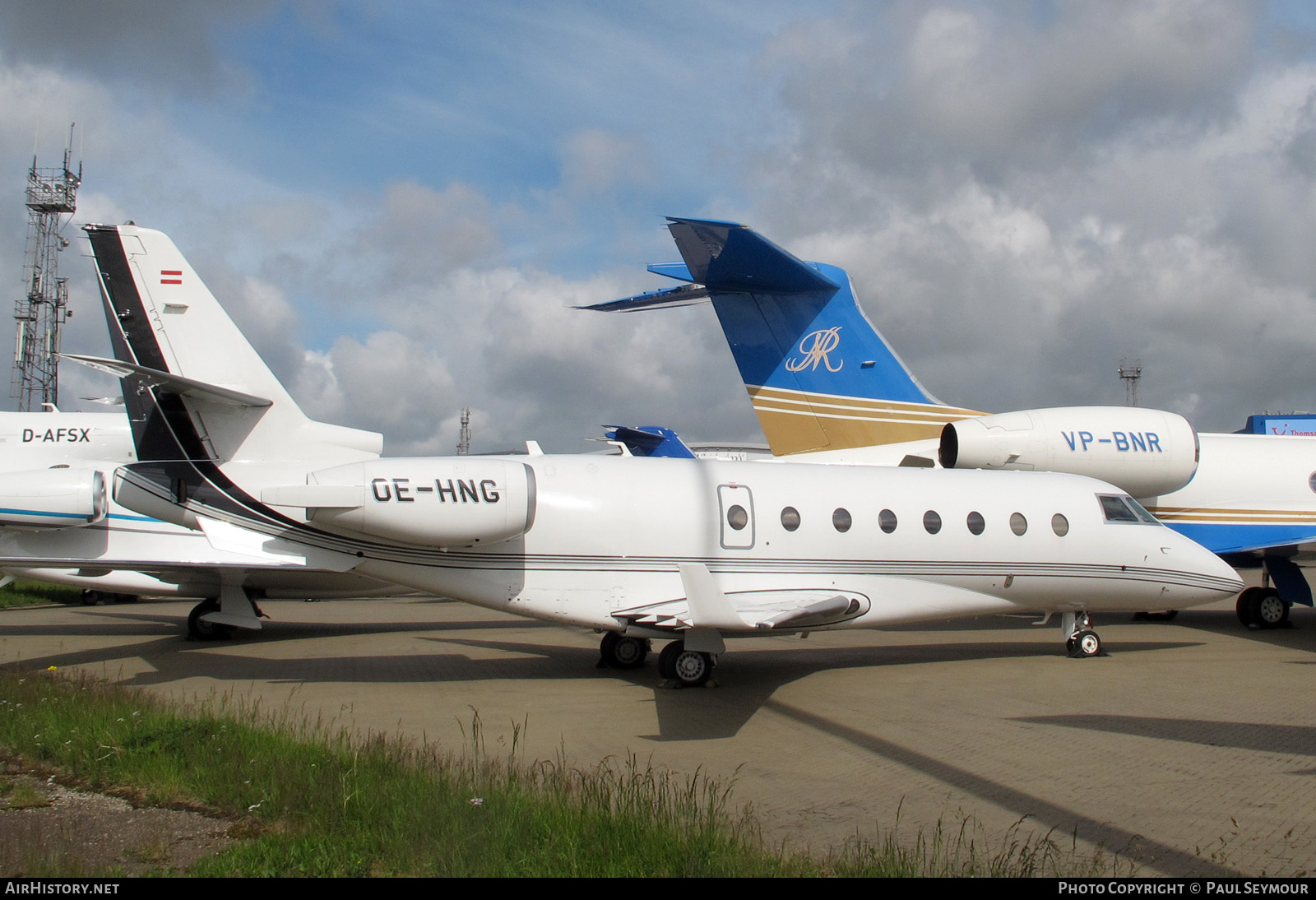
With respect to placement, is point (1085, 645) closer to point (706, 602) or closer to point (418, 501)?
point (706, 602)

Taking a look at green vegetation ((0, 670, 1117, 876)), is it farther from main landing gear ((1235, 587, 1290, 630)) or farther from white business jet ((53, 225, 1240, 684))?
main landing gear ((1235, 587, 1290, 630))

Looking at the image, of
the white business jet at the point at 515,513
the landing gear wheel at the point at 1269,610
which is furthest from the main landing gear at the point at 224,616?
the landing gear wheel at the point at 1269,610

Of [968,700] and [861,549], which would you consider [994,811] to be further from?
[861,549]

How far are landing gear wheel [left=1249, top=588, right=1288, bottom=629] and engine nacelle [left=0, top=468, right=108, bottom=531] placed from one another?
18.8m

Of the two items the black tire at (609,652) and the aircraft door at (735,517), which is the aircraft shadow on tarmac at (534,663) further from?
the aircraft door at (735,517)

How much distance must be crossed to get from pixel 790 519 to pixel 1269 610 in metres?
10.3

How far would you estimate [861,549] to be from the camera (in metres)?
10.9

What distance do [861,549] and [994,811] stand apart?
537 cm

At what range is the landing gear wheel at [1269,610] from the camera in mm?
15602

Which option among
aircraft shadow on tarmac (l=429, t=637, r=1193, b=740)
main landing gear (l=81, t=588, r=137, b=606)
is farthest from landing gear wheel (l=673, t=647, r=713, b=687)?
main landing gear (l=81, t=588, r=137, b=606)

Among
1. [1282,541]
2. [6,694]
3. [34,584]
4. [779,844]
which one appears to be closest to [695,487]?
[779,844]

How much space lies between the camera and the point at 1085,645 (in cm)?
1227

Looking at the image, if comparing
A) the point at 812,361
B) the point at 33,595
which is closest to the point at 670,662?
the point at 812,361

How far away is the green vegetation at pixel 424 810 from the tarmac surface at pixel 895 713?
0.51m
